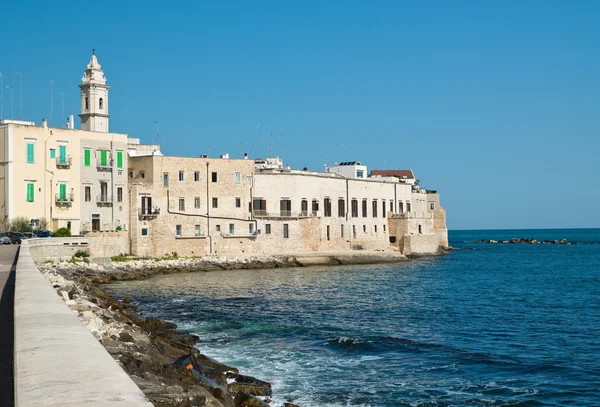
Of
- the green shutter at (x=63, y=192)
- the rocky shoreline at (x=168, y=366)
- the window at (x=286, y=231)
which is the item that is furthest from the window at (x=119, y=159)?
the rocky shoreline at (x=168, y=366)

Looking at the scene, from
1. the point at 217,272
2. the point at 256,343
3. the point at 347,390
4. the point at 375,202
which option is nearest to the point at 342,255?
the point at 375,202

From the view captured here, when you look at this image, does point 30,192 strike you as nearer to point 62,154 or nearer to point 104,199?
point 62,154

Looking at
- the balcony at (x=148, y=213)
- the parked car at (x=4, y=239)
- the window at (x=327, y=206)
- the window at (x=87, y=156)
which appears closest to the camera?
the parked car at (x=4, y=239)

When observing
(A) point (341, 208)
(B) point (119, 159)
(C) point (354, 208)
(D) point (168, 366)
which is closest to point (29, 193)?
(B) point (119, 159)

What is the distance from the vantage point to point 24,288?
10.8 meters

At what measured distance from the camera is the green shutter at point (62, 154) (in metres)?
40.2

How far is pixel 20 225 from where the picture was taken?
125ft

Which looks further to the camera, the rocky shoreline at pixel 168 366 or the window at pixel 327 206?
the window at pixel 327 206

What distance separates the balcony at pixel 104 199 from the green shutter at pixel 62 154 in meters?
2.98

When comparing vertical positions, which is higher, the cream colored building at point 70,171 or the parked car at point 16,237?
the cream colored building at point 70,171

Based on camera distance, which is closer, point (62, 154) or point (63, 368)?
point (63, 368)

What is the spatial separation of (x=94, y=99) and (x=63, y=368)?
42.1 metres

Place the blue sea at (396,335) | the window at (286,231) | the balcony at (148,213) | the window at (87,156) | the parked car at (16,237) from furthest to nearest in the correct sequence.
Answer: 1. the window at (286,231)
2. the balcony at (148,213)
3. the window at (87,156)
4. the parked car at (16,237)
5. the blue sea at (396,335)

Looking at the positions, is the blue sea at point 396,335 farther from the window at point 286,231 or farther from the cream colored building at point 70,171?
the window at point 286,231
